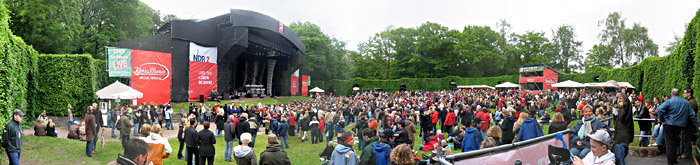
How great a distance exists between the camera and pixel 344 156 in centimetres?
489

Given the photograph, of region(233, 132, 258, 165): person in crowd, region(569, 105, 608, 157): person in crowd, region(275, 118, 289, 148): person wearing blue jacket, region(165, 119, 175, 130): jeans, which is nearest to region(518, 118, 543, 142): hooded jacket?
region(569, 105, 608, 157): person in crowd

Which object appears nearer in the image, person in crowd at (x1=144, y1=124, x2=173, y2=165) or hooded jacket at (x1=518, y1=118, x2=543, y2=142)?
person in crowd at (x1=144, y1=124, x2=173, y2=165)

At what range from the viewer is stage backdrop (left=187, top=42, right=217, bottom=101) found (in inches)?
942

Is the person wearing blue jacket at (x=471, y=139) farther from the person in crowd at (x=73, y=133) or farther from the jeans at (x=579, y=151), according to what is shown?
the person in crowd at (x=73, y=133)

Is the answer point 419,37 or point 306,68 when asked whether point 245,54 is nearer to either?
point 306,68

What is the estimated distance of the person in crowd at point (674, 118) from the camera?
17.4 feet

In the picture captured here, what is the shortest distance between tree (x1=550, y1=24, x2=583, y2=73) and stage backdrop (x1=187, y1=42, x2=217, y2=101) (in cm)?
4991

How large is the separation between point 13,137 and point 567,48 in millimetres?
61703

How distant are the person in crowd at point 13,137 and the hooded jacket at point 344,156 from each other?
5.46 meters

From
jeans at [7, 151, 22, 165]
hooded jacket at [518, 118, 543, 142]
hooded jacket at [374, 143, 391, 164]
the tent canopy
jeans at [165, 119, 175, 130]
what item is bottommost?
jeans at [165, 119, 175, 130]

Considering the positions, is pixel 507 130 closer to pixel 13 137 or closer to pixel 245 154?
pixel 245 154

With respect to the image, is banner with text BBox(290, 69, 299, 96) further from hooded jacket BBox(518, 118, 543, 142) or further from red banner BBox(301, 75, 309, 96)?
hooded jacket BBox(518, 118, 543, 142)

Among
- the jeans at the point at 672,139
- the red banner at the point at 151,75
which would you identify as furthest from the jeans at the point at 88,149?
the red banner at the point at 151,75

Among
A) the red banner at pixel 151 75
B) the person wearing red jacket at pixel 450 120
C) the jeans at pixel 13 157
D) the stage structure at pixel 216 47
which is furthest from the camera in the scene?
the stage structure at pixel 216 47
